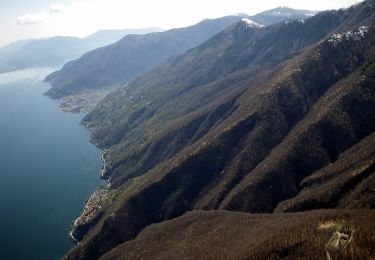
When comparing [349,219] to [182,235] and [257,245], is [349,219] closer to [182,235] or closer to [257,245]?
[257,245]

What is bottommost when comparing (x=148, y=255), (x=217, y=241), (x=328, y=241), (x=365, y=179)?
(x=148, y=255)

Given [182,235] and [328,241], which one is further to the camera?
[182,235]

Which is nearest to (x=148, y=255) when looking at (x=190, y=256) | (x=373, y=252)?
(x=190, y=256)

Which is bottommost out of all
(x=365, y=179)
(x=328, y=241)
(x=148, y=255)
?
(x=148, y=255)

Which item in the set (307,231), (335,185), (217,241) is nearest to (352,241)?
(307,231)

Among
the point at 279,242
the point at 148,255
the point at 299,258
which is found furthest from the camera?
the point at 148,255

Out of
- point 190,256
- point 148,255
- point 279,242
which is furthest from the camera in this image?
point 148,255

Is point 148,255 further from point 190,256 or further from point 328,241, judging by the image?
point 328,241

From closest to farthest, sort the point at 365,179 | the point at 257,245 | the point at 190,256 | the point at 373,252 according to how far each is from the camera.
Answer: the point at 373,252 → the point at 257,245 → the point at 190,256 → the point at 365,179

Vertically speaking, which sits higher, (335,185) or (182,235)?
(335,185)
